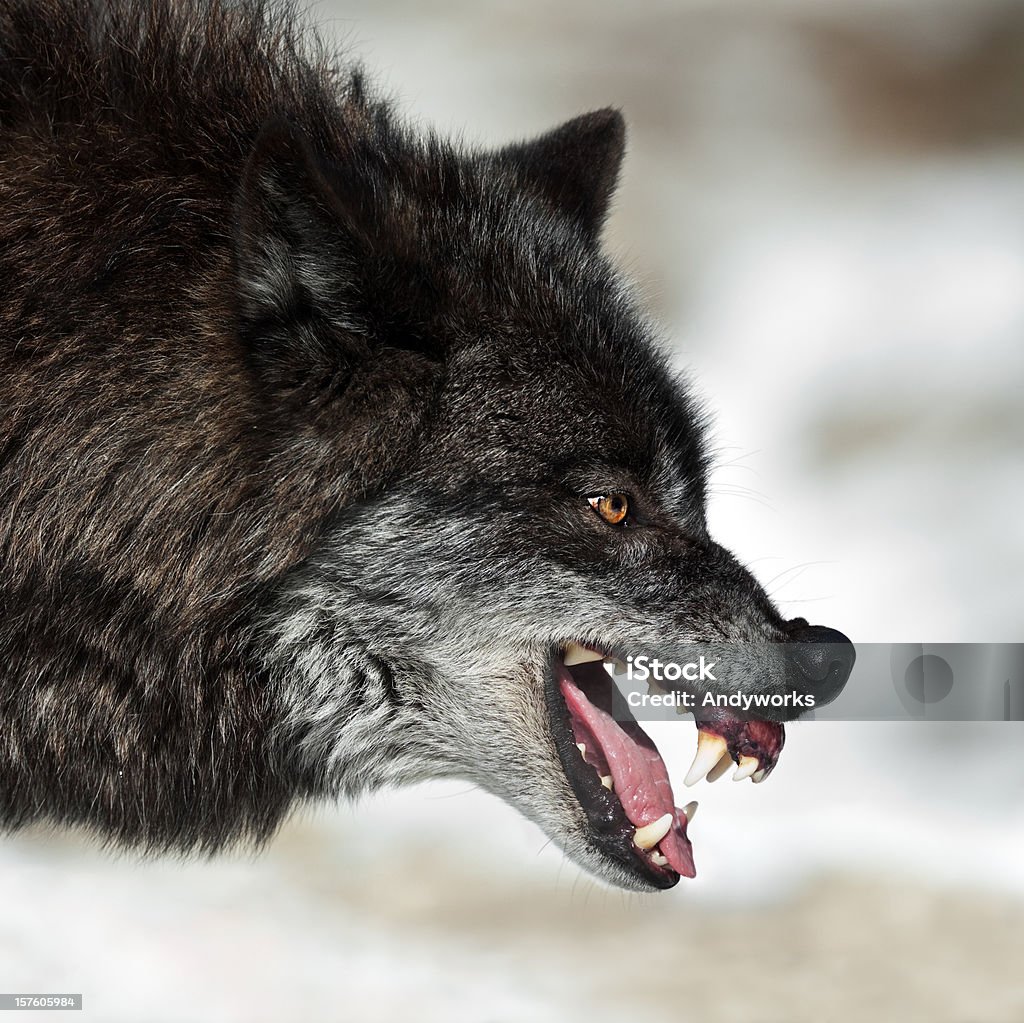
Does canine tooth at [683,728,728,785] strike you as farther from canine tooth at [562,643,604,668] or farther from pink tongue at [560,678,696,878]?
canine tooth at [562,643,604,668]

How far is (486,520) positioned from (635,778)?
1.58 ft

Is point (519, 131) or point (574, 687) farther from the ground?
point (519, 131)

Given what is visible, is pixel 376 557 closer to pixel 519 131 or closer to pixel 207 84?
pixel 207 84

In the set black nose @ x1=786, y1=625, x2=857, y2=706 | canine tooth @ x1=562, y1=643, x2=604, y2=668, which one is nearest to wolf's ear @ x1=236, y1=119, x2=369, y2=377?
canine tooth @ x1=562, y1=643, x2=604, y2=668

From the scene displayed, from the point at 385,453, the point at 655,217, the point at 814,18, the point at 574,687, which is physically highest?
the point at 814,18

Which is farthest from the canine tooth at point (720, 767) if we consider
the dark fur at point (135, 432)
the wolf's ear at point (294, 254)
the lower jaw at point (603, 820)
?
the wolf's ear at point (294, 254)

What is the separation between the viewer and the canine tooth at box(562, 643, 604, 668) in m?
1.61

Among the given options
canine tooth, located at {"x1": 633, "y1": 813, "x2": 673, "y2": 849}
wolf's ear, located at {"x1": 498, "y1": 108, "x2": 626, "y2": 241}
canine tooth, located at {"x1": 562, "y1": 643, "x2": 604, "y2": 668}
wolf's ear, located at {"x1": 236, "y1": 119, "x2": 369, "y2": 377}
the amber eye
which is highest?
wolf's ear, located at {"x1": 498, "y1": 108, "x2": 626, "y2": 241}

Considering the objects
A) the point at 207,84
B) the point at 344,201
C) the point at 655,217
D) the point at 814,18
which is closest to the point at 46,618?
the point at 344,201

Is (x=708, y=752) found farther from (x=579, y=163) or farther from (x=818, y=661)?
(x=579, y=163)

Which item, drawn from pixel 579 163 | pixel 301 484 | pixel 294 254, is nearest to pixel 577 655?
pixel 301 484

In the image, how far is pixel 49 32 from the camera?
5.27ft

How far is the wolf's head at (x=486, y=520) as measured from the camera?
1.46 metres

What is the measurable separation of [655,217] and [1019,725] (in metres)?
1.95
